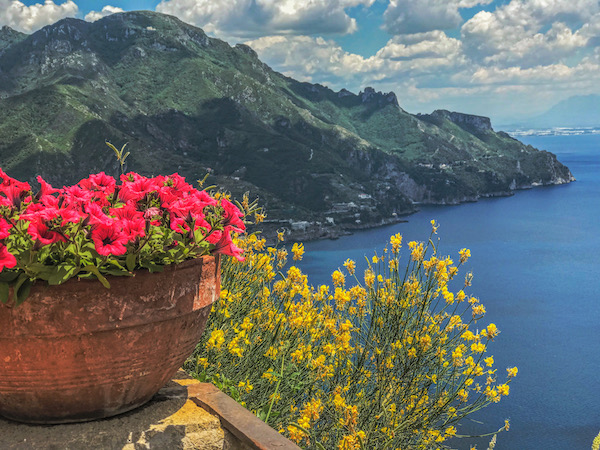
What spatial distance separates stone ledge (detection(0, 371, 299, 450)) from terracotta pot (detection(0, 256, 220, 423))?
0.05m

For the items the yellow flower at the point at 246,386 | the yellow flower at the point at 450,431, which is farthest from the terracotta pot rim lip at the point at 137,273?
the yellow flower at the point at 450,431

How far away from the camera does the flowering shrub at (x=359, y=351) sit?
3.08 m

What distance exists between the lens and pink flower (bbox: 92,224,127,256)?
153cm

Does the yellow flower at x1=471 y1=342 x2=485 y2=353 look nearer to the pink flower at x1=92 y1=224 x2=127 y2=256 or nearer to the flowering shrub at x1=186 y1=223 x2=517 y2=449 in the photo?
the flowering shrub at x1=186 y1=223 x2=517 y2=449

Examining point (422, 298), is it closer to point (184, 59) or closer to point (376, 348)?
point (376, 348)

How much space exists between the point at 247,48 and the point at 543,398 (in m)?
173

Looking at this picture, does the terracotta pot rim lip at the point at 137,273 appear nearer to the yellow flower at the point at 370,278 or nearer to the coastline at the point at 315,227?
the yellow flower at the point at 370,278

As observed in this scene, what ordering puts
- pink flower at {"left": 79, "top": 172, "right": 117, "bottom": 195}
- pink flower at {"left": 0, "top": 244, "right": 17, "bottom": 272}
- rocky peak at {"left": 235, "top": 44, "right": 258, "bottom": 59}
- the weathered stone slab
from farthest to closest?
rocky peak at {"left": 235, "top": 44, "right": 258, "bottom": 59}
pink flower at {"left": 79, "top": 172, "right": 117, "bottom": 195}
the weathered stone slab
pink flower at {"left": 0, "top": 244, "right": 17, "bottom": 272}

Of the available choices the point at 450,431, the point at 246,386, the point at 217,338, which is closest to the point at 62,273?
the point at 217,338

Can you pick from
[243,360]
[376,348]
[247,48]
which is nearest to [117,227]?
[243,360]

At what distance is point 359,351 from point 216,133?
144 metres

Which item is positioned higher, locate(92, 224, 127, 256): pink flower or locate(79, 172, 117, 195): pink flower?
locate(79, 172, 117, 195): pink flower

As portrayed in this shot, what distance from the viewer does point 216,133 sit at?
143 metres

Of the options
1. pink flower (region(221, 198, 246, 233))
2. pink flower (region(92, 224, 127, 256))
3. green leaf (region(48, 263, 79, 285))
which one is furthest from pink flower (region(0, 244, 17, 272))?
pink flower (region(221, 198, 246, 233))
